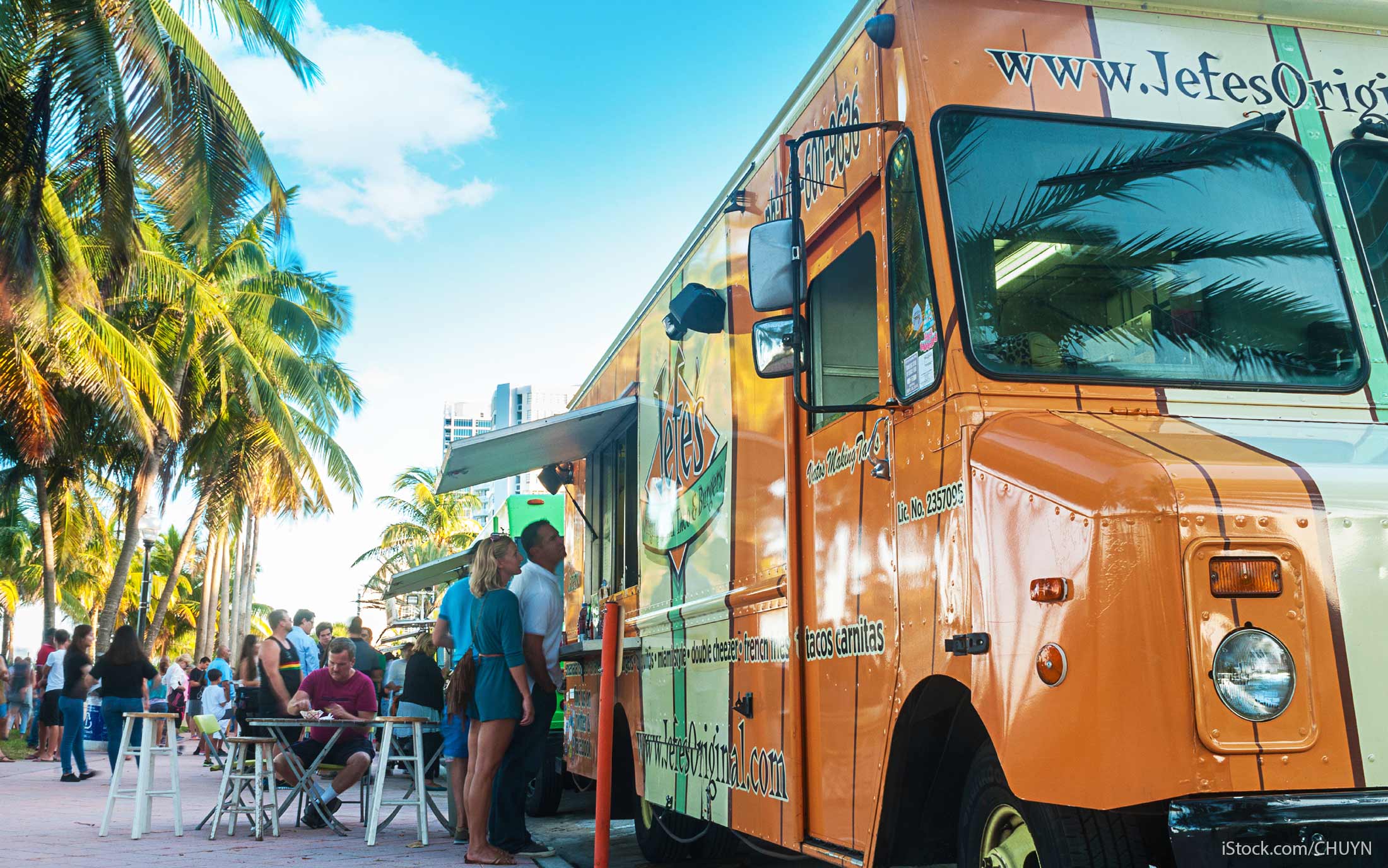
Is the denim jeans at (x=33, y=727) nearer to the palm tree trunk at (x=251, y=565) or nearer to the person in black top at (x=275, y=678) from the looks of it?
the palm tree trunk at (x=251, y=565)

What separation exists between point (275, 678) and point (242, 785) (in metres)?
0.85

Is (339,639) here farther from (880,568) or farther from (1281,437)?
(1281,437)

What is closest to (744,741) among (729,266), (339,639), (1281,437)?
(729,266)

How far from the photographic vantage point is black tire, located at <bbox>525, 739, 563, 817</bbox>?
1011cm

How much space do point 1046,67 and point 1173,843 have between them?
227 cm

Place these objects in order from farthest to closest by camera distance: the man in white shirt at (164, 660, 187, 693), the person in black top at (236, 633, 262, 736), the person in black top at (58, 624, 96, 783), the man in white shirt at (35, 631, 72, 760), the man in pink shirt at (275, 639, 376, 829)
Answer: the man in white shirt at (164, 660, 187, 693), the man in white shirt at (35, 631, 72, 760), the person in black top at (58, 624, 96, 783), the person in black top at (236, 633, 262, 736), the man in pink shirt at (275, 639, 376, 829)

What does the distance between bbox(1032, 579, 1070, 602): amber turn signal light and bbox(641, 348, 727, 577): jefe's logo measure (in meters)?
2.55

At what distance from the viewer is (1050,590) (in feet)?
9.44

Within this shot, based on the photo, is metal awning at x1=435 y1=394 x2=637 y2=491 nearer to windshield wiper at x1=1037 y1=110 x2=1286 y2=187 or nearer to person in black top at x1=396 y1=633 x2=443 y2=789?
person in black top at x1=396 y1=633 x2=443 y2=789

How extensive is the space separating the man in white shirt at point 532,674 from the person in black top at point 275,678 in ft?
9.14

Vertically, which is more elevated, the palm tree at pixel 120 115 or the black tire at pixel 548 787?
the palm tree at pixel 120 115

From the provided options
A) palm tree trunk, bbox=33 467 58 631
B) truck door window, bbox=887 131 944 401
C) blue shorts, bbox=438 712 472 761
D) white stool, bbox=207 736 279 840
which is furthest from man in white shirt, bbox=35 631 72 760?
truck door window, bbox=887 131 944 401

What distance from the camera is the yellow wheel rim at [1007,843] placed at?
120 inches

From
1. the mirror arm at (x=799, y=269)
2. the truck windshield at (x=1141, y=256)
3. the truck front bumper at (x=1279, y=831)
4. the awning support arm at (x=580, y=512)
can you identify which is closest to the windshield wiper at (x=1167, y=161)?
the truck windshield at (x=1141, y=256)
